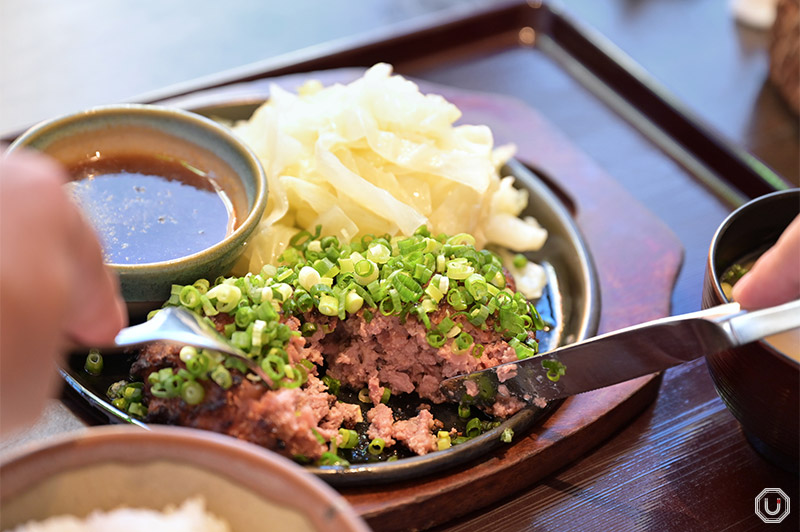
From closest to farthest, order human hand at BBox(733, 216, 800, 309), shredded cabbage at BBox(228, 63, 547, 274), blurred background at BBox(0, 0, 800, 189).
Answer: human hand at BBox(733, 216, 800, 309), shredded cabbage at BBox(228, 63, 547, 274), blurred background at BBox(0, 0, 800, 189)

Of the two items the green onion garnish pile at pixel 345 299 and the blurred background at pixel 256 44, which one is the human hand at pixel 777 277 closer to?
the green onion garnish pile at pixel 345 299

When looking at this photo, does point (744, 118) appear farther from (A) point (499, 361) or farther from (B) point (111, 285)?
(B) point (111, 285)

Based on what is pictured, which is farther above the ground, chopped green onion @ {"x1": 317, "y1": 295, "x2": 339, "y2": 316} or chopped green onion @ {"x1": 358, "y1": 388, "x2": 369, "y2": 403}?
chopped green onion @ {"x1": 317, "y1": 295, "x2": 339, "y2": 316}

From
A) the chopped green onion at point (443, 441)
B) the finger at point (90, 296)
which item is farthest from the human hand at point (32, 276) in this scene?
the chopped green onion at point (443, 441)

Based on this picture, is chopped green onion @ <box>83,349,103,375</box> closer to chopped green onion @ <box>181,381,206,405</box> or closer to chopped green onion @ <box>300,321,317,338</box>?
chopped green onion @ <box>181,381,206,405</box>

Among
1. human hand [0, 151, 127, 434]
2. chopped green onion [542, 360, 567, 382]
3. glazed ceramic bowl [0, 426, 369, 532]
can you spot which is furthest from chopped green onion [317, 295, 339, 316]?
human hand [0, 151, 127, 434]

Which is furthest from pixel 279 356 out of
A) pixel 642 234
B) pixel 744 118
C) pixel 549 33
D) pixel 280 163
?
pixel 744 118
